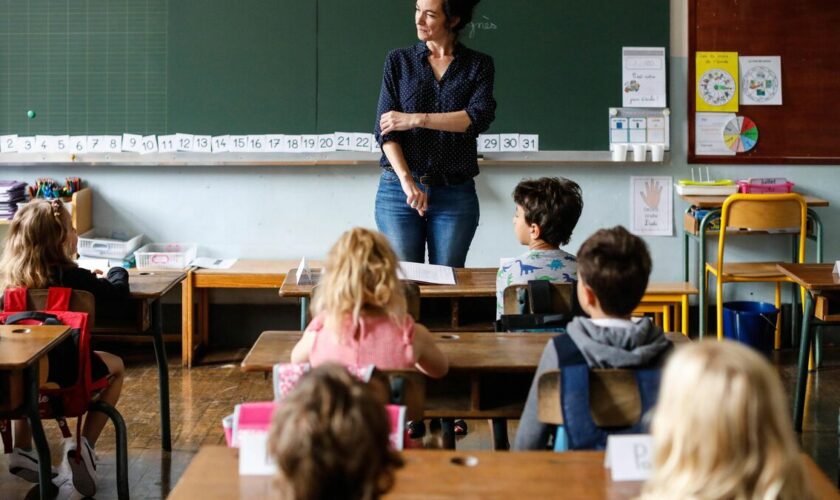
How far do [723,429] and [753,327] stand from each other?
439 cm

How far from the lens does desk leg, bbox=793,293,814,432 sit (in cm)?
409

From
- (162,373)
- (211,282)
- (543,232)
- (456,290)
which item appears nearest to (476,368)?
(543,232)

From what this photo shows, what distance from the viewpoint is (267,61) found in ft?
18.5

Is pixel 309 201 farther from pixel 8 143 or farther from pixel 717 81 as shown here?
pixel 717 81

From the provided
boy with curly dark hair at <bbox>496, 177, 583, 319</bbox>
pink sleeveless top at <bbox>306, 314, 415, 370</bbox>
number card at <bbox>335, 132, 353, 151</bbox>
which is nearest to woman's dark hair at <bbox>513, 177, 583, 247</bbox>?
boy with curly dark hair at <bbox>496, 177, 583, 319</bbox>

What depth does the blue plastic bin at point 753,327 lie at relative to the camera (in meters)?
5.60

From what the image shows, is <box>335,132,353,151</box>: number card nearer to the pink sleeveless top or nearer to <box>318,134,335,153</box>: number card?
<box>318,134,335,153</box>: number card

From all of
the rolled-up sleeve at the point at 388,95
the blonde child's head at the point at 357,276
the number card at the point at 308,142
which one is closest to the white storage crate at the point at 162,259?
the number card at the point at 308,142

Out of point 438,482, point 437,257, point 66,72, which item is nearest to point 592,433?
point 438,482

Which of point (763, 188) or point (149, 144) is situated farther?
point (149, 144)

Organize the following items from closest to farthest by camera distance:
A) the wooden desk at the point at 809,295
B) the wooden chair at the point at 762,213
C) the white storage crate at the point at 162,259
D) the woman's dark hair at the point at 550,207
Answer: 1. the woman's dark hair at the point at 550,207
2. the wooden desk at the point at 809,295
3. the wooden chair at the point at 762,213
4. the white storage crate at the point at 162,259

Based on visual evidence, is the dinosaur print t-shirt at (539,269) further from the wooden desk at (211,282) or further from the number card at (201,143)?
the number card at (201,143)

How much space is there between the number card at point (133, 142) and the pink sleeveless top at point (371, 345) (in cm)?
343

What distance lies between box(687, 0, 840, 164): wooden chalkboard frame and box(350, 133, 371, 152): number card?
1.69 m
